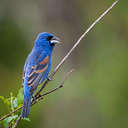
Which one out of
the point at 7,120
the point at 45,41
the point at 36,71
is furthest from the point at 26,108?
the point at 45,41

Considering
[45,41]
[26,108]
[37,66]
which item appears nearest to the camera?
[26,108]

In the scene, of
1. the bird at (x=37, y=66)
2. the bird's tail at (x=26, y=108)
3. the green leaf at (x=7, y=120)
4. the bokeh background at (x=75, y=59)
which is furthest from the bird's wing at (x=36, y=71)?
the bokeh background at (x=75, y=59)

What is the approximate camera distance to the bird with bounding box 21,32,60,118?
506 cm

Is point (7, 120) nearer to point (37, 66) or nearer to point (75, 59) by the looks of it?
point (37, 66)

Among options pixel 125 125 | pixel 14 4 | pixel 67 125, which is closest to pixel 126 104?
pixel 125 125

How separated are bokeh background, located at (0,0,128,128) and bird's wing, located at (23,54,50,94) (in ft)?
6.55

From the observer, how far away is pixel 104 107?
986 cm

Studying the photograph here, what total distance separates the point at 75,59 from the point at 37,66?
22.4ft

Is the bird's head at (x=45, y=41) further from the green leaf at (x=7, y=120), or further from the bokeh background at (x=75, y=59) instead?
the green leaf at (x=7, y=120)

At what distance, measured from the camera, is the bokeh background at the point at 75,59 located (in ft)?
31.9

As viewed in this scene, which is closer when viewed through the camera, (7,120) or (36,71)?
(7,120)

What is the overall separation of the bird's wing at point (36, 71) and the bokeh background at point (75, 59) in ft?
6.55

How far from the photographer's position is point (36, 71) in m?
5.53

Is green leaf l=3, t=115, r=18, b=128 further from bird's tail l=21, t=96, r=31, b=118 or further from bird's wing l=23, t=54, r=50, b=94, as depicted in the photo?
bird's wing l=23, t=54, r=50, b=94
